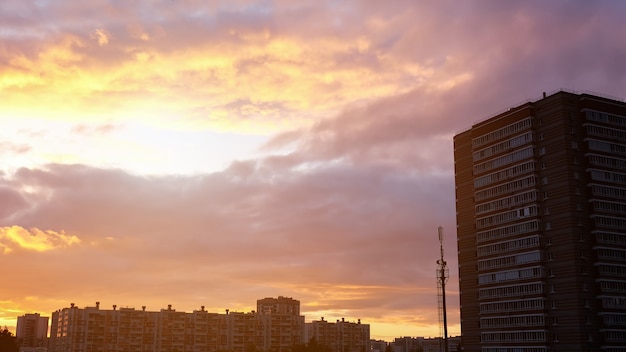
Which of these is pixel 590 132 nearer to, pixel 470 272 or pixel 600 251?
pixel 600 251

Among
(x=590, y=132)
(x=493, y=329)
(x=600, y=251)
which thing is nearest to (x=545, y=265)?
(x=600, y=251)

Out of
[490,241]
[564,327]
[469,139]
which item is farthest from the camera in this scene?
[469,139]

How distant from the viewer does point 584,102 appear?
5561 inches

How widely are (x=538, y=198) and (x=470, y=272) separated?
27744mm

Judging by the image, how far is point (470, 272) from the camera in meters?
160

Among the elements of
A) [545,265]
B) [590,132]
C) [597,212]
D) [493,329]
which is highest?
[590,132]

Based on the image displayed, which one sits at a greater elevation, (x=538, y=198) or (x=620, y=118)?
(x=620, y=118)

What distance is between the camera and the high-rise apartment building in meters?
132

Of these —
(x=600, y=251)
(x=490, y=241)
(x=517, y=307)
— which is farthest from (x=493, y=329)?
(x=600, y=251)

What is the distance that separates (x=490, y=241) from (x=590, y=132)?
33.0m

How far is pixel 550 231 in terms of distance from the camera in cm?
13825

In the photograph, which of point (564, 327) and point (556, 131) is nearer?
point (564, 327)

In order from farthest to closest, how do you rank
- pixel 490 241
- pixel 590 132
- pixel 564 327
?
pixel 490 241
pixel 590 132
pixel 564 327

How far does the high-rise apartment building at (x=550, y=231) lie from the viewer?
132 metres
